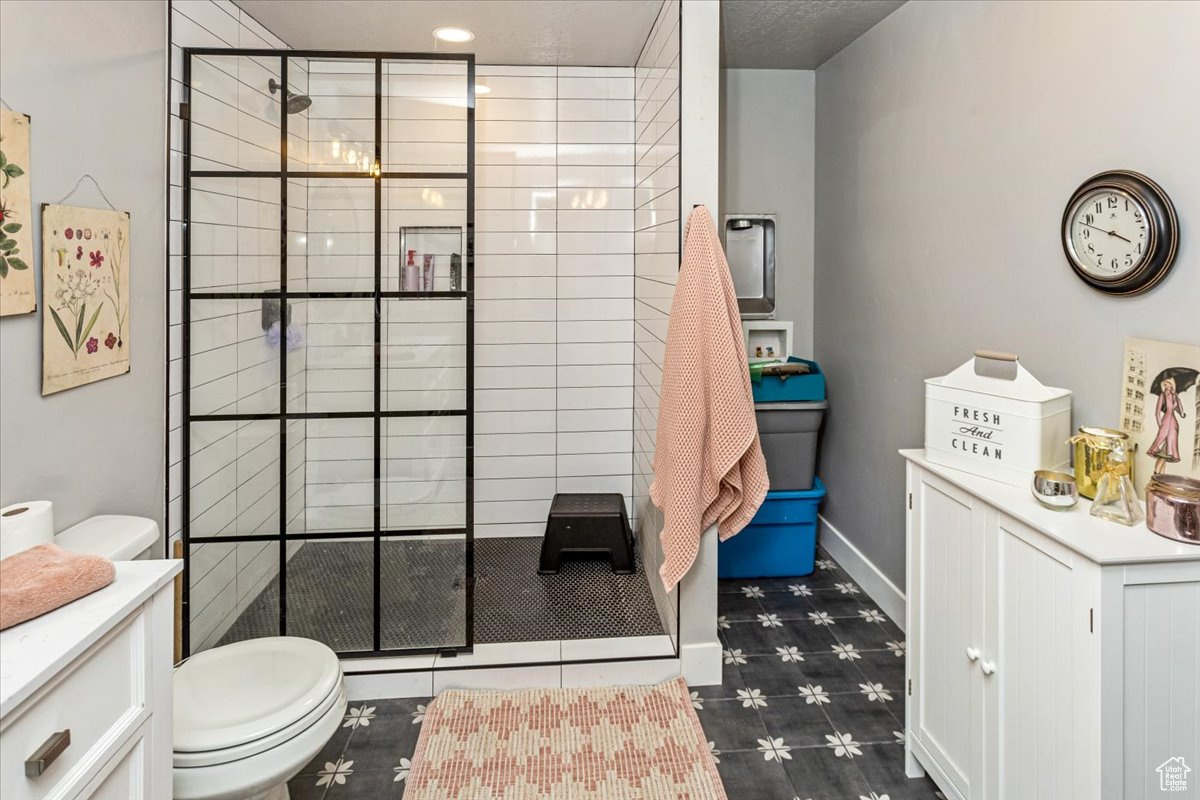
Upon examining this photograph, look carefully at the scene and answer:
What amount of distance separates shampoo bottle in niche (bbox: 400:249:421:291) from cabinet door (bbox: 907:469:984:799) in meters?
1.62

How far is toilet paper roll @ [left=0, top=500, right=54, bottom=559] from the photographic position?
128 centimetres

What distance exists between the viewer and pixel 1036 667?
1.44 metres

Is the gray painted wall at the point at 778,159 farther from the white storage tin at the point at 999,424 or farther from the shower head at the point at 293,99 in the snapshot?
the shower head at the point at 293,99

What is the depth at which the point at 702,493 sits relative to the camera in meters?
2.34

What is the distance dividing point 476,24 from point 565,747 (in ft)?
8.60

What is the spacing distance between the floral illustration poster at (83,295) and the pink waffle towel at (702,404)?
5.21 feet

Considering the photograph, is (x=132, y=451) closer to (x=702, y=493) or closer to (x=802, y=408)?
(x=702, y=493)

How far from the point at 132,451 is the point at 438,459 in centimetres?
87

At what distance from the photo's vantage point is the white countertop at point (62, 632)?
933mm

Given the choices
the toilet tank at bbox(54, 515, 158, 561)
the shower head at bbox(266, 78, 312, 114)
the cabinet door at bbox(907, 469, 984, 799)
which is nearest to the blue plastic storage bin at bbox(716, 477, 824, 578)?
the cabinet door at bbox(907, 469, 984, 799)

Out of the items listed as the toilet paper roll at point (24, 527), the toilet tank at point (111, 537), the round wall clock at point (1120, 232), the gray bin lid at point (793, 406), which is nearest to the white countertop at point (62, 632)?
the toilet paper roll at point (24, 527)

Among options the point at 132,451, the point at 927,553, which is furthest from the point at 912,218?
the point at 132,451

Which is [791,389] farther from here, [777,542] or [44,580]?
[44,580]

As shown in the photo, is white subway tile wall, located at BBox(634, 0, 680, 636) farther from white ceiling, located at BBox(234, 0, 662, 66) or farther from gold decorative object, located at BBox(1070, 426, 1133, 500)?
gold decorative object, located at BBox(1070, 426, 1133, 500)
